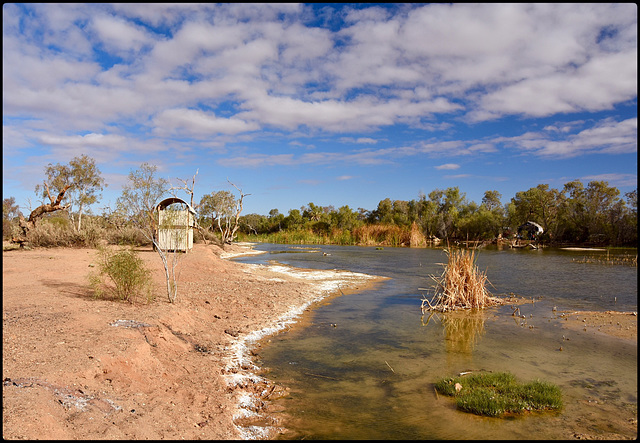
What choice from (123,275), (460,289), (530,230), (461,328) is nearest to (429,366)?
(461,328)

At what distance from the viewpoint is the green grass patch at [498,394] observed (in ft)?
17.3

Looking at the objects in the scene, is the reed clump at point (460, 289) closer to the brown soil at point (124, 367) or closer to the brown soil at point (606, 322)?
the brown soil at point (606, 322)

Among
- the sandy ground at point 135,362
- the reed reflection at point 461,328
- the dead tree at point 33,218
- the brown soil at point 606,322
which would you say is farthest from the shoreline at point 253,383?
the dead tree at point 33,218

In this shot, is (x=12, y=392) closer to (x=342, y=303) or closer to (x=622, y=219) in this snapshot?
(x=342, y=303)

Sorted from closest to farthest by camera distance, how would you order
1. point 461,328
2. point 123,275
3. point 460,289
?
point 123,275
point 461,328
point 460,289

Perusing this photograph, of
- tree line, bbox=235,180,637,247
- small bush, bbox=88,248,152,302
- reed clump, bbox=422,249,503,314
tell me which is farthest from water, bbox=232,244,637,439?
tree line, bbox=235,180,637,247

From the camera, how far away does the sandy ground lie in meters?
4.12

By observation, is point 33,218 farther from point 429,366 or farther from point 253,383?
point 429,366

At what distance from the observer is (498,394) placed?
221 inches

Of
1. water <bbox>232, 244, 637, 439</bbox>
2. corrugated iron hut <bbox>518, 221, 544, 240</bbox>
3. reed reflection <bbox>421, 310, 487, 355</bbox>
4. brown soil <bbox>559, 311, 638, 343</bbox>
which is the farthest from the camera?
corrugated iron hut <bbox>518, 221, 544, 240</bbox>

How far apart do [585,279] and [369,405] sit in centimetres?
1712

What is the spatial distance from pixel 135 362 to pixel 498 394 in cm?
542

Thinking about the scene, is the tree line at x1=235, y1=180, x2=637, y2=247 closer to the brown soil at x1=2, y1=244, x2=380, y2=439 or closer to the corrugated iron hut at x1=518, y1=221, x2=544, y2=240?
the corrugated iron hut at x1=518, y1=221, x2=544, y2=240

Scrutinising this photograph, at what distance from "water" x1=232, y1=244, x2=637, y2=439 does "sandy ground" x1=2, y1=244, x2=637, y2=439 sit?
65cm
